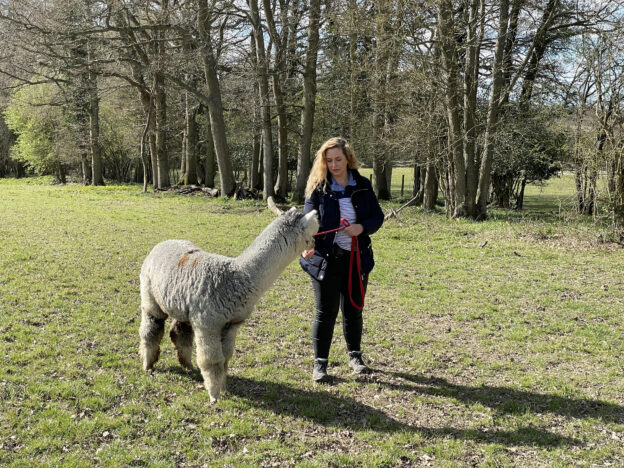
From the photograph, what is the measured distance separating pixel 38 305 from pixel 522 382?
257 inches

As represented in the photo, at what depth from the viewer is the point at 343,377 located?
15.8 feet

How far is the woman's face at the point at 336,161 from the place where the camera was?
166 inches

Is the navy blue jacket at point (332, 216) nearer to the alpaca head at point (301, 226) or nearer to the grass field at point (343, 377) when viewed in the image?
the alpaca head at point (301, 226)

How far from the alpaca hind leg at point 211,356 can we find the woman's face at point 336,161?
184 cm

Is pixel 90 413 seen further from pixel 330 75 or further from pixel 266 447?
pixel 330 75

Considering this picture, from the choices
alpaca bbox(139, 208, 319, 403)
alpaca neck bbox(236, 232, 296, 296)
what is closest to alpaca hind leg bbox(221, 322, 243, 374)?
alpaca bbox(139, 208, 319, 403)

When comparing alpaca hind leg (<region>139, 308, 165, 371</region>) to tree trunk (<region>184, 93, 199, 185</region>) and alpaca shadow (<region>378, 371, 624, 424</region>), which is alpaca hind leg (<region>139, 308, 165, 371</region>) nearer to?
alpaca shadow (<region>378, 371, 624, 424</region>)

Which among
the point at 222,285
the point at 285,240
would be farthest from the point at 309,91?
the point at 222,285

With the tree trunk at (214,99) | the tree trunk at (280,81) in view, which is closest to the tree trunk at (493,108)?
the tree trunk at (280,81)

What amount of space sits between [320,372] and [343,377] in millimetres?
313

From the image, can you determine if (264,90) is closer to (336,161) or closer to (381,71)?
(381,71)

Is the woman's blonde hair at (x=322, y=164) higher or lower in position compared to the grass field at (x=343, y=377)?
higher

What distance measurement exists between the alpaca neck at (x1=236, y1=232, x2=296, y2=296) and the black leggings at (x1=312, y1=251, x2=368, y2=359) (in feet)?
1.79

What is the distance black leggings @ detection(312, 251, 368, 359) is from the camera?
14.3ft
